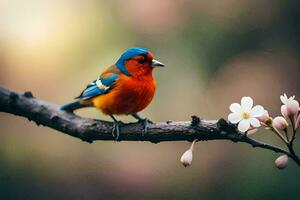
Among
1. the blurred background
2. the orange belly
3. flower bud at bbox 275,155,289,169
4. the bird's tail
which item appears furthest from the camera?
the blurred background

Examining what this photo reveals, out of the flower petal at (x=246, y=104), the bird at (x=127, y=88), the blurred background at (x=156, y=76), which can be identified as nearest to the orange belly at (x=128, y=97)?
the bird at (x=127, y=88)

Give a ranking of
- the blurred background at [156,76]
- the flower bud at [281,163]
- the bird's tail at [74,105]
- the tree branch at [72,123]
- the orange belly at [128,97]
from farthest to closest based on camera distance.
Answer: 1. the blurred background at [156,76]
2. the orange belly at [128,97]
3. the bird's tail at [74,105]
4. the tree branch at [72,123]
5. the flower bud at [281,163]

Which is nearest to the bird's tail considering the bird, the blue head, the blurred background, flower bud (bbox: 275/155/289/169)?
the bird

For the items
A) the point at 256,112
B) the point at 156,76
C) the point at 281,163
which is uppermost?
the point at 156,76

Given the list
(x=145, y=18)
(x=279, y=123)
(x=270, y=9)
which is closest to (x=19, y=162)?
(x=145, y=18)

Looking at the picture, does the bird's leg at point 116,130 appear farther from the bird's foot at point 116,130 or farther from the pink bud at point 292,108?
the pink bud at point 292,108

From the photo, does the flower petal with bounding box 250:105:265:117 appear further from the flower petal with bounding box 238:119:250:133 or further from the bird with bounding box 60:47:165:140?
the bird with bounding box 60:47:165:140

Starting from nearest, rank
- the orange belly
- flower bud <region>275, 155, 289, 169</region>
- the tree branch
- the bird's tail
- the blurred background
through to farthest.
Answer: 1. flower bud <region>275, 155, 289, 169</region>
2. the tree branch
3. the bird's tail
4. the orange belly
5. the blurred background

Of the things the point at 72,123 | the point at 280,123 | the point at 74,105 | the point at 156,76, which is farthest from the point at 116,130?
the point at 156,76

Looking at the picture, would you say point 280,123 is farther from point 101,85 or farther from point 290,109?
point 101,85
